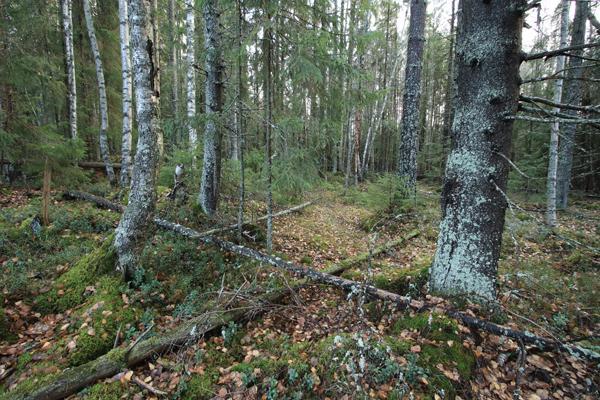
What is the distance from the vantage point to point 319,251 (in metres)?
6.98

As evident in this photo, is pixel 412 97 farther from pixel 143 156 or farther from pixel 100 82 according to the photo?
pixel 100 82

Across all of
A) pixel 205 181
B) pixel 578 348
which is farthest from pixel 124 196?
pixel 578 348

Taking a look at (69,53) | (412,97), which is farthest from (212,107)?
(69,53)

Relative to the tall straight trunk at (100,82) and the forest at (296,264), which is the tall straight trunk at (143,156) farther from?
the tall straight trunk at (100,82)

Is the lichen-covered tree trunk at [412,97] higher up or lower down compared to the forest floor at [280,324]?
higher up

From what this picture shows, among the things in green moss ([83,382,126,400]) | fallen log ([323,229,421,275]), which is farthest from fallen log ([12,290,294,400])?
fallen log ([323,229,421,275])

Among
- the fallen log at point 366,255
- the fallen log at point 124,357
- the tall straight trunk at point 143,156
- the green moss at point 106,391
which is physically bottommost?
the green moss at point 106,391

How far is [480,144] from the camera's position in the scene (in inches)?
124

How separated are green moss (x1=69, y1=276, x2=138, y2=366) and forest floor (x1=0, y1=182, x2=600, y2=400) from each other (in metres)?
0.02

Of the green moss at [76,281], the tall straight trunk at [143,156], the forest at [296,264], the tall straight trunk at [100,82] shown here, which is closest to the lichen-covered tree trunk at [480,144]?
the forest at [296,264]

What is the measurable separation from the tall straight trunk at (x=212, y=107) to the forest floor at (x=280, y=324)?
2.88 feet

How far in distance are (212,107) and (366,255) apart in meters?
4.86

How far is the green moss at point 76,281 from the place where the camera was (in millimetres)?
4289

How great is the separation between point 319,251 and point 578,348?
483 centimetres
